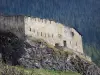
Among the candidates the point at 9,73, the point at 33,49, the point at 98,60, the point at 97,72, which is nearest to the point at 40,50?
the point at 33,49

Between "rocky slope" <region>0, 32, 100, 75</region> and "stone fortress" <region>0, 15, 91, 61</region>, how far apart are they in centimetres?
145

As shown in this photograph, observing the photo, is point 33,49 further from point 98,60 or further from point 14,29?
point 98,60

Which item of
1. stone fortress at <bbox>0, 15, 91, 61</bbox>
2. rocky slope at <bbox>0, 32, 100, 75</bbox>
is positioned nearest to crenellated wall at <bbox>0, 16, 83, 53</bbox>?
stone fortress at <bbox>0, 15, 91, 61</bbox>

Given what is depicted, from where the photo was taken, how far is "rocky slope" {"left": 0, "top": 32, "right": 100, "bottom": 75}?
74438 mm

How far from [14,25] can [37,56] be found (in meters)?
8.15

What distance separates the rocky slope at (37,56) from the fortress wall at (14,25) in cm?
102

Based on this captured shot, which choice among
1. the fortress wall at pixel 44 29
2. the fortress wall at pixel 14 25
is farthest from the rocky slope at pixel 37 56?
the fortress wall at pixel 44 29

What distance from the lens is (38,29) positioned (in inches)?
3123

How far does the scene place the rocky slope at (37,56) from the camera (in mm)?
74438

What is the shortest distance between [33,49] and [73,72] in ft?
30.4

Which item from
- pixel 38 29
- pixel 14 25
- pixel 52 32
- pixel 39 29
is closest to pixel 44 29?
pixel 39 29

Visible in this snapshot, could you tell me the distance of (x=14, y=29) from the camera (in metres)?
77.5

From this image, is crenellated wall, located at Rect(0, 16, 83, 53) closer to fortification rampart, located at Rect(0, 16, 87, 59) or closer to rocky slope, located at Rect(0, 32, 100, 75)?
fortification rampart, located at Rect(0, 16, 87, 59)

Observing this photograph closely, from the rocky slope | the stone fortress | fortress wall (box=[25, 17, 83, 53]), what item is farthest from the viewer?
fortress wall (box=[25, 17, 83, 53])
